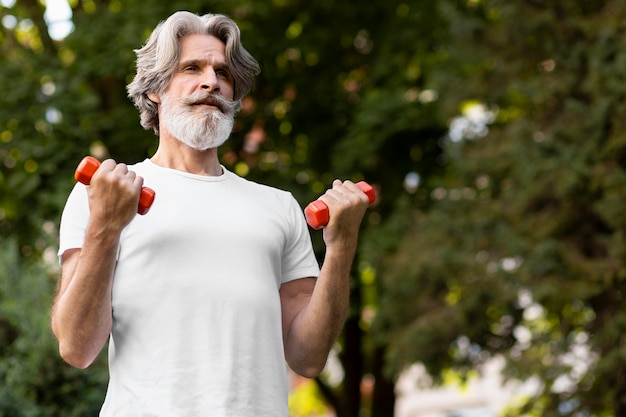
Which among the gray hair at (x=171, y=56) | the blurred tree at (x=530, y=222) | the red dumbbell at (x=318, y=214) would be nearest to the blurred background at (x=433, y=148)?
the blurred tree at (x=530, y=222)

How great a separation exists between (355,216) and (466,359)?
9.80 meters

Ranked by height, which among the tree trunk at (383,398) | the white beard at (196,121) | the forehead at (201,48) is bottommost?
the white beard at (196,121)

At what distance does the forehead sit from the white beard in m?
0.10

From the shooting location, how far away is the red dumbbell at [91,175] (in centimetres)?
230

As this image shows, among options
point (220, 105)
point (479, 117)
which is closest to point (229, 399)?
point (220, 105)

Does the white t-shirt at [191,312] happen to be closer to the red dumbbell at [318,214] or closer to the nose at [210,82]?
the red dumbbell at [318,214]

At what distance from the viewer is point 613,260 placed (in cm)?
1054

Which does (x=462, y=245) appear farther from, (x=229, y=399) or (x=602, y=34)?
(x=229, y=399)

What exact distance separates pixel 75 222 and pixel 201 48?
0.54 m

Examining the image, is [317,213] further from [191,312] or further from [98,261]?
[98,261]

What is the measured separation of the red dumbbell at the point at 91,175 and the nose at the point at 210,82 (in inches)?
15.7

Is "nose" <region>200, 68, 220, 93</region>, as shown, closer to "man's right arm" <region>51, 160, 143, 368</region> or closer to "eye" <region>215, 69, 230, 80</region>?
"eye" <region>215, 69, 230, 80</region>

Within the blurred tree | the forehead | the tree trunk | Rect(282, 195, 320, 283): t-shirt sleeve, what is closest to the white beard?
the forehead

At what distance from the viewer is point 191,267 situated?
8.04ft
